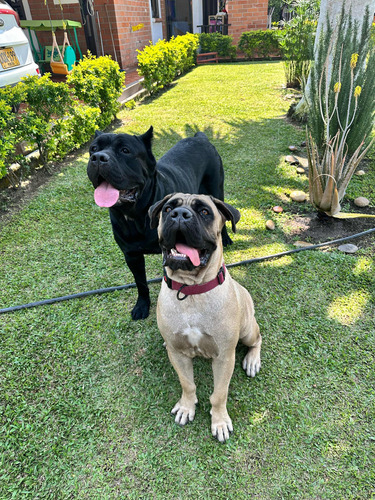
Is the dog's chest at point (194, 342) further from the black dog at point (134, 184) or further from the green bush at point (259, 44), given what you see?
the green bush at point (259, 44)

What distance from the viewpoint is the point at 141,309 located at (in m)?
3.18

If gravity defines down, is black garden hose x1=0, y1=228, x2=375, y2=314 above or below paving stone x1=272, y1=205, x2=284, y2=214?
below

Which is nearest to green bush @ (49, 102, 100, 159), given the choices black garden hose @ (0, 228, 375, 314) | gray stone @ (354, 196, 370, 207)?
black garden hose @ (0, 228, 375, 314)

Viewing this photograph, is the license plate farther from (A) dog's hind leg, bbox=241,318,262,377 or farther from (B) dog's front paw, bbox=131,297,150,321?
(A) dog's hind leg, bbox=241,318,262,377

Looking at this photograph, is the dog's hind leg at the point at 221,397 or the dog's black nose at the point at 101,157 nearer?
the dog's hind leg at the point at 221,397

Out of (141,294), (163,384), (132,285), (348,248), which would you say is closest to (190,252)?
(163,384)

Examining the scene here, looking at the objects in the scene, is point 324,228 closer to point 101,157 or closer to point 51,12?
point 101,157

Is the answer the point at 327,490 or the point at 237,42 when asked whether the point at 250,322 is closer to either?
the point at 327,490

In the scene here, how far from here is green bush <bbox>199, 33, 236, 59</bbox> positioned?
1611 centimetres

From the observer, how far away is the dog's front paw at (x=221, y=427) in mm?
2207

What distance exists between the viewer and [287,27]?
985 cm

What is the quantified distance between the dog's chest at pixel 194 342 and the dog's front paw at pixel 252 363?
65 centimetres

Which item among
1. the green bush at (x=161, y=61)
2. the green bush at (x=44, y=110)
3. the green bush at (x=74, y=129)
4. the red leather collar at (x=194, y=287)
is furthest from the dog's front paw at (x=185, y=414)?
the green bush at (x=161, y=61)

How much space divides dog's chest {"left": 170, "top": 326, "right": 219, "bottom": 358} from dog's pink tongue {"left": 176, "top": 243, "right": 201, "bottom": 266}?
0.45 meters
